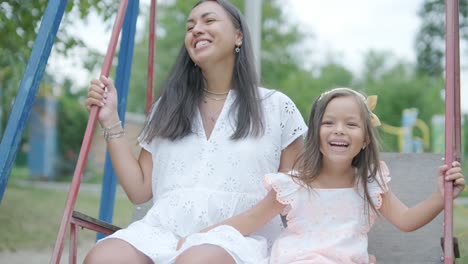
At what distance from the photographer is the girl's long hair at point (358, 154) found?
8.54 feet

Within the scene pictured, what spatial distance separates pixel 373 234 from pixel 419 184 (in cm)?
31

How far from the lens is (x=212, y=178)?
2793 millimetres

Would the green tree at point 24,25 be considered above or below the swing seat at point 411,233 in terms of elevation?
above

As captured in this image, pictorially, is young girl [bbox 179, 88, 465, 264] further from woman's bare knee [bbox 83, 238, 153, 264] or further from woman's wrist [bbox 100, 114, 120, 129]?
woman's wrist [bbox 100, 114, 120, 129]

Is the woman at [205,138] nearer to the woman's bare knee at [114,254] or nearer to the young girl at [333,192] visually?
the woman's bare knee at [114,254]

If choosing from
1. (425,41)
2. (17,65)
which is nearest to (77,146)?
(425,41)

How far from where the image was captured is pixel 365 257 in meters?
2.54

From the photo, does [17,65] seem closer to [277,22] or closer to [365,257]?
[365,257]

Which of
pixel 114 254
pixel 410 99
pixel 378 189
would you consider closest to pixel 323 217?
pixel 378 189

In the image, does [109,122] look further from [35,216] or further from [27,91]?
[35,216]

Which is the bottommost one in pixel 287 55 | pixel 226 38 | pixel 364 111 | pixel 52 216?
pixel 52 216

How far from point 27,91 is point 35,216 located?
7245mm

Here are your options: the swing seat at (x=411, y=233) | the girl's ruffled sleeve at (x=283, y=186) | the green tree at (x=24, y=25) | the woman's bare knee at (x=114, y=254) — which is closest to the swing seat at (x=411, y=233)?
the swing seat at (x=411, y=233)

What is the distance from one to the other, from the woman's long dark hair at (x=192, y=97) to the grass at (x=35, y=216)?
176 inches
